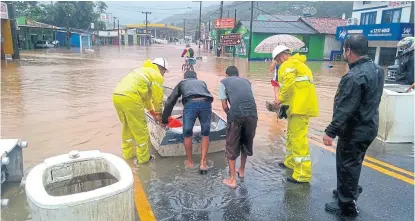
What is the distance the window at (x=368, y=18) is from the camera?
1186 inches

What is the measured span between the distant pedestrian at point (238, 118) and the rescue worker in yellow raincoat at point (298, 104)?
1.57 feet

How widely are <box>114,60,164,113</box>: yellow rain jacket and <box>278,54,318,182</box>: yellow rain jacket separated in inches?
69.1

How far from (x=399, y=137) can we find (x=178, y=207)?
4.50 meters

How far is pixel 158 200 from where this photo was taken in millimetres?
3930

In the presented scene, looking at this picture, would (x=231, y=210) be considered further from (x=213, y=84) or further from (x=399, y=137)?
(x=213, y=84)

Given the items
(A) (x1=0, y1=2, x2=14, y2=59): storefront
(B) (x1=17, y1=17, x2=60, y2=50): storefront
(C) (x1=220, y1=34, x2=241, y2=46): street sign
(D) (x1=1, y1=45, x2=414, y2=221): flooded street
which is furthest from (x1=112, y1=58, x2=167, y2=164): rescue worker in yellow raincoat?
(B) (x1=17, y1=17, x2=60, y2=50): storefront

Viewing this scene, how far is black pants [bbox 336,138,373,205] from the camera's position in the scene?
3.47 meters

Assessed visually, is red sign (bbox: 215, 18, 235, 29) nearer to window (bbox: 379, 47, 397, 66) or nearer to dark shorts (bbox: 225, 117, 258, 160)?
window (bbox: 379, 47, 397, 66)

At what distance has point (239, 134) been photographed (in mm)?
4332

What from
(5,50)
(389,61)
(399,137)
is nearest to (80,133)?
(399,137)

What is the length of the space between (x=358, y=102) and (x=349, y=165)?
69 centimetres

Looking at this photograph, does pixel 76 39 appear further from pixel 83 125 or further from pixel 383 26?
pixel 83 125

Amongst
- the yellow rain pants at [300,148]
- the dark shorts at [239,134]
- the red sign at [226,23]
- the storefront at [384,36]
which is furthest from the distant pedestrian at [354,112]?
the red sign at [226,23]

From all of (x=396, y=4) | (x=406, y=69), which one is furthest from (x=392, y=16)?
(x=406, y=69)
